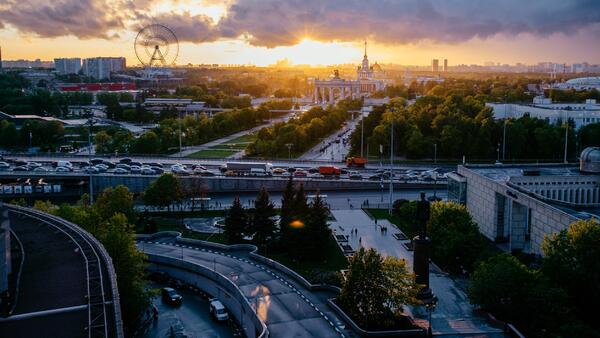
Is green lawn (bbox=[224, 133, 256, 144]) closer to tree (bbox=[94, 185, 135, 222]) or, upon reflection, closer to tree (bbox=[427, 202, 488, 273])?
tree (bbox=[94, 185, 135, 222])

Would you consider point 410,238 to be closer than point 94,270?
No

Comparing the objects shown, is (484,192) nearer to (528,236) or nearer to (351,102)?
(528,236)

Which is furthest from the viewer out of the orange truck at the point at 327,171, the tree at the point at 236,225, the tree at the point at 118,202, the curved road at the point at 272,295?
the orange truck at the point at 327,171

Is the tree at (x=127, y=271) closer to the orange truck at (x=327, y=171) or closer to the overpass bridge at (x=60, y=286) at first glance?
the overpass bridge at (x=60, y=286)

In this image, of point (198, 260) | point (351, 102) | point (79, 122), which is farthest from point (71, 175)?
point (351, 102)

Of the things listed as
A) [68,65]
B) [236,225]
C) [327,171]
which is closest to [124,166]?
[327,171]

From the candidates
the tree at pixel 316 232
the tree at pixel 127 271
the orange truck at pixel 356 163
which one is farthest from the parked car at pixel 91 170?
the tree at pixel 127 271
